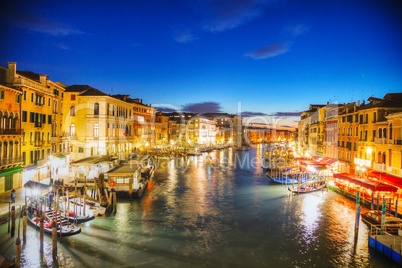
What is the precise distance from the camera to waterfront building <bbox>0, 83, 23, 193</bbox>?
20.7m

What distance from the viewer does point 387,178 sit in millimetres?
22875

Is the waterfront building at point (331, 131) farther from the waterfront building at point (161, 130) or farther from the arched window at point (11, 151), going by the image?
the waterfront building at point (161, 130)

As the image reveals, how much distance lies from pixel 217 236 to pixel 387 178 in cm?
1637

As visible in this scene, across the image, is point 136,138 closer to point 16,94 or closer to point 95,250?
point 16,94

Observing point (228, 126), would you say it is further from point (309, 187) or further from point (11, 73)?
point (11, 73)

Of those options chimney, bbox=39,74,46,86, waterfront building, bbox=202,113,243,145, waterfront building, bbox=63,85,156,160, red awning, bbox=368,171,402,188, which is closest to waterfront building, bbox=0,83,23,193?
chimney, bbox=39,74,46,86

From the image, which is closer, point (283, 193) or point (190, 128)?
point (283, 193)

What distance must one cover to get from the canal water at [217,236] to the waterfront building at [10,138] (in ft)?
22.4

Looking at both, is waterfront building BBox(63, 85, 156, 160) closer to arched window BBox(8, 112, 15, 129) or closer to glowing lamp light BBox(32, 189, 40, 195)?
arched window BBox(8, 112, 15, 129)

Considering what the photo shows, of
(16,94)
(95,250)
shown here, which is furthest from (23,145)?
(95,250)

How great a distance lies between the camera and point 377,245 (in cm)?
1379

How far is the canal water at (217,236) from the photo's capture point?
13078 millimetres

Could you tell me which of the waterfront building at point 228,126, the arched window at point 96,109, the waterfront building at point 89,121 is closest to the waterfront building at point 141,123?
the waterfront building at point 89,121

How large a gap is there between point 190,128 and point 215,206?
79067 mm
